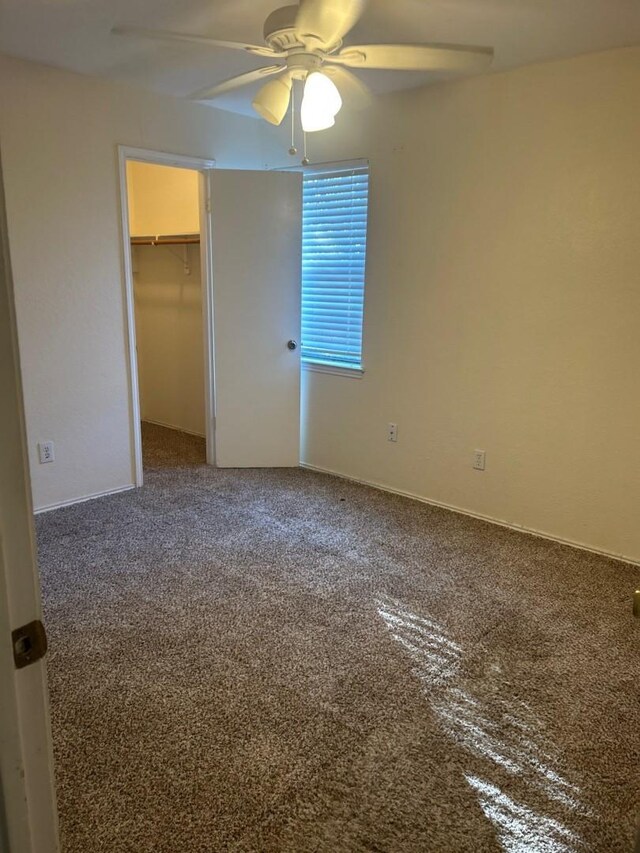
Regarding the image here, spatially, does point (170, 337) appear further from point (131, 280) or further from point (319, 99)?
point (319, 99)

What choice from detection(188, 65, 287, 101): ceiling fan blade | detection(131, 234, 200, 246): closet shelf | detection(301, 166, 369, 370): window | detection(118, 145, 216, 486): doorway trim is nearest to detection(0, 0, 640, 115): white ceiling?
detection(188, 65, 287, 101): ceiling fan blade

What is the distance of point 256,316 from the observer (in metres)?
4.20

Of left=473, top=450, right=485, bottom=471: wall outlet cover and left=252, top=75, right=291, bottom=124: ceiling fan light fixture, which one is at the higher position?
left=252, top=75, right=291, bottom=124: ceiling fan light fixture

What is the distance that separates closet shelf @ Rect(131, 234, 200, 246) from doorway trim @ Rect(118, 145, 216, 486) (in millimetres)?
503

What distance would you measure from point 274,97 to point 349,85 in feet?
1.10

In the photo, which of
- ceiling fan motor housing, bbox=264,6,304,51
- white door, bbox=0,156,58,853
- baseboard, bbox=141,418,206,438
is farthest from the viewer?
baseboard, bbox=141,418,206,438

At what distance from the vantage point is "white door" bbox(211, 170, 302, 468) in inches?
159

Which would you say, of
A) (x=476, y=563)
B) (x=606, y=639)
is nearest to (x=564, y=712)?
(x=606, y=639)

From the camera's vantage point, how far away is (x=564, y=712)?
1974mm

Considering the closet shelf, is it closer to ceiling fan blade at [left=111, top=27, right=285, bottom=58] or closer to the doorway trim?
the doorway trim

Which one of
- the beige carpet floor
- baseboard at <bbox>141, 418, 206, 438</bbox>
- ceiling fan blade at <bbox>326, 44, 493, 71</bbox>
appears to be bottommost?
the beige carpet floor

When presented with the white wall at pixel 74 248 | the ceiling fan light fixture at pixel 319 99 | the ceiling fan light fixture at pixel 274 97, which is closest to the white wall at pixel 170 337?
the white wall at pixel 74 248

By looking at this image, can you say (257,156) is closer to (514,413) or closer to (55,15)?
(55,15)

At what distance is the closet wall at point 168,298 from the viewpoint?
4.91m
